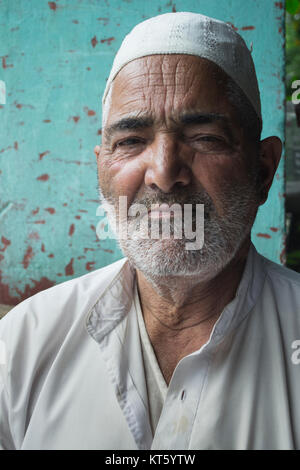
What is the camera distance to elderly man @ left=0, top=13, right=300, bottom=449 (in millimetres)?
1269

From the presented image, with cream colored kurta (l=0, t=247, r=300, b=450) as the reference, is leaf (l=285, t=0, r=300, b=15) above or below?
above

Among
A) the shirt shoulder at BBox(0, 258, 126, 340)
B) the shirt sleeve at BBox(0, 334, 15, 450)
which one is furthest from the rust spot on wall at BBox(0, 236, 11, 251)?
the shirt sleeve at BBox(0, 334, 15, 450)

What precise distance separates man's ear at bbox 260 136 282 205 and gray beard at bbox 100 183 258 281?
0.18 meters

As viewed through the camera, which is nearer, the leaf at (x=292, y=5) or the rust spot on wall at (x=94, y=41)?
the rust spot on wall at (x=94, y=41)

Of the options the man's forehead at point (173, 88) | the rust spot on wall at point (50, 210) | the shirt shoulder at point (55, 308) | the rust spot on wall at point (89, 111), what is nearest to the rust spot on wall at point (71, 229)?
the rust spot on wall at point (50, 210)

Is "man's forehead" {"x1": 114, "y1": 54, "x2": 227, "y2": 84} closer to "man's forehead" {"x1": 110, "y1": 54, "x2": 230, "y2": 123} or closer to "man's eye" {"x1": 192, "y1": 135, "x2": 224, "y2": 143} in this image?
"man's forehead" {"x1": 110, "y1": 54, "x2": 230, "y2": 123}

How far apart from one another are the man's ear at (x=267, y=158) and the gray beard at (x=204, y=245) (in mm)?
185

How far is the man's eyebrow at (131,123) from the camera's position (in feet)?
4.58

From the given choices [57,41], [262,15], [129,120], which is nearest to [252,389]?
[129,120]

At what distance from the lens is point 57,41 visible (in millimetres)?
2533

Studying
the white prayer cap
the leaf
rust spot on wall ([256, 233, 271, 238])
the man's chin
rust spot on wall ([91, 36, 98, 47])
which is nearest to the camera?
the man's chin

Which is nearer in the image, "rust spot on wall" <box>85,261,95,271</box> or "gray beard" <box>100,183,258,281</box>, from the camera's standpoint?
"gray beard" <box>100,183,258,281</box>

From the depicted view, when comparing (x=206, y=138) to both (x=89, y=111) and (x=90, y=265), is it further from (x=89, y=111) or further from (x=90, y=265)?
(x=90, y=265)

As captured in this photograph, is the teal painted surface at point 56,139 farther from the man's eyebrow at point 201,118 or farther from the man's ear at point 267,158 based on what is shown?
the man's eyebrow at point 201,118
